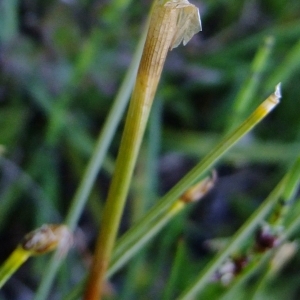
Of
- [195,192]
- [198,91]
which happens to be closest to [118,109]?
[195,192]

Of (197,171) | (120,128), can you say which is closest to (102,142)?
(197,171)

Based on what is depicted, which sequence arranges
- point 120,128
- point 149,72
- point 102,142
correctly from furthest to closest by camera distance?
point 120,128 → point 102,142 → point 149,72

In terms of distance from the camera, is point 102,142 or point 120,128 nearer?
point 102,142

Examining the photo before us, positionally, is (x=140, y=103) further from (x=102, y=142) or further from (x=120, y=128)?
(x=120, y=128)

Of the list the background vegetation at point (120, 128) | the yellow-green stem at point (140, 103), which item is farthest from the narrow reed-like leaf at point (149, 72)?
the background vegetation at point (120, 128)

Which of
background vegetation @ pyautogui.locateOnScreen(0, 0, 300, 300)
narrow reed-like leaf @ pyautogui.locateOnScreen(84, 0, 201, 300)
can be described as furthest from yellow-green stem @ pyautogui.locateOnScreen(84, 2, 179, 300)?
background vegetation @ pyautogui.locateOnScreen(0, 0, 300, 300)

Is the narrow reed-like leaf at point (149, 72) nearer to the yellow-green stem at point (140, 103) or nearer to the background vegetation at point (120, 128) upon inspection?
the yellow-green stem at point (140, 103)
